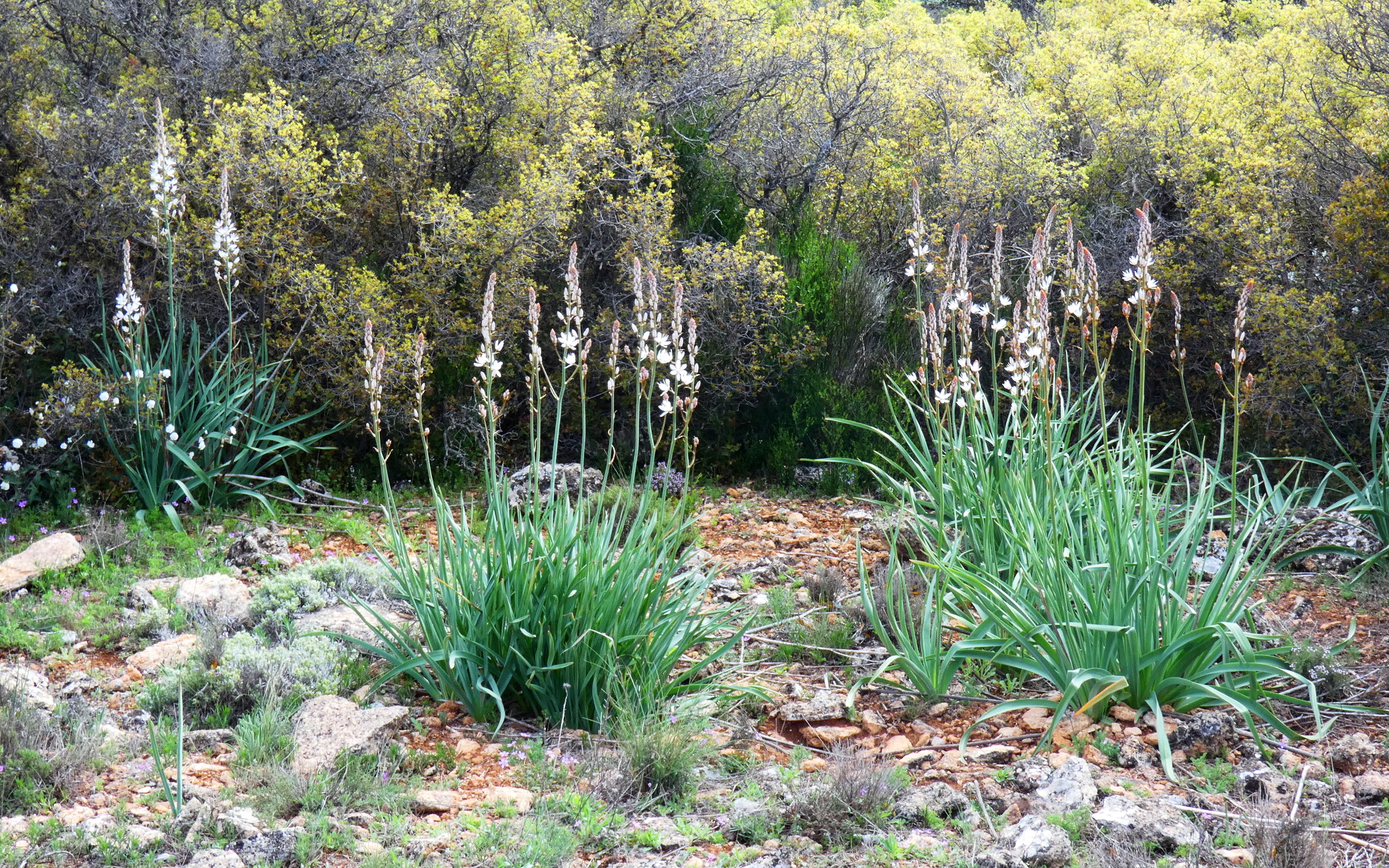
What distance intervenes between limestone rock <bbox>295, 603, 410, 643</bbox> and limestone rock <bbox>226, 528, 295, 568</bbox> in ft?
3.12

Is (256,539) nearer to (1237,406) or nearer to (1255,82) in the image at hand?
(1237,406)

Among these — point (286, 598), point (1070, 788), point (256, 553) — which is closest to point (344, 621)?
point (286, 598)

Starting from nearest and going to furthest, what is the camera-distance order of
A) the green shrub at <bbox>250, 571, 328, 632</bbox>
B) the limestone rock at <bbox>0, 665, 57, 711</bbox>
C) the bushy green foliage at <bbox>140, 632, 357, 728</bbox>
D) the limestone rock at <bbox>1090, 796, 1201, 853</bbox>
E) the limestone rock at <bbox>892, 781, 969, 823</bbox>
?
the limestone rock at <bbox>1090, 796, 1201, 853</bbox> < the limestone rock at <bbox>892, 781, 969, 823</bbox> < the limestone rock at <bbox>0, 665, 57, 711</bbox> < the bushy green foliage at <bbox>140, 632, 357, 728</bbox> < the green shrub at <bbox>250, 571, 328, 632</bbox>

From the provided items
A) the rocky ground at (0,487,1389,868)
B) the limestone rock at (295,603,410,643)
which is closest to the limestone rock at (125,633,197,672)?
the rocky ground at (0,487,1389,868)

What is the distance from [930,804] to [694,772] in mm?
702

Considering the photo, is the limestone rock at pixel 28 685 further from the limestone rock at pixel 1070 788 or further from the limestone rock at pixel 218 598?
the limestone rock at pixel 1070 788

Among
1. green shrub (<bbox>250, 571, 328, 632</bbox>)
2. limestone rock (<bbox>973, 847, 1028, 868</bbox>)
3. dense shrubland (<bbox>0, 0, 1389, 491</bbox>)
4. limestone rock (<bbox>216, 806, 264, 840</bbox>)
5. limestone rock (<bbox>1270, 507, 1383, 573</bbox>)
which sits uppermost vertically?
dense shrubland (<bbox>0, 0, 1389, 491</bbox>)

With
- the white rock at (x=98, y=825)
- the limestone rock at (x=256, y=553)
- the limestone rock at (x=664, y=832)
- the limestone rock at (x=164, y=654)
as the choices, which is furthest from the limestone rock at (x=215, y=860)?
the limestone rock at (x=256, y=553)

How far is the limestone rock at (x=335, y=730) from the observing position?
3125 mm

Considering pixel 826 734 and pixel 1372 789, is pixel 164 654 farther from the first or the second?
pixel 1372 789

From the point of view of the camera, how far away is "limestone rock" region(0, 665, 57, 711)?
3533 millimetres

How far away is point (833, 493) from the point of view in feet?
23.9

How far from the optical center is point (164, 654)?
13.6 feet

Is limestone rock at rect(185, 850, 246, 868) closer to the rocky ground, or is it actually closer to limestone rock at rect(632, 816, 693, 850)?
the rocky ground
